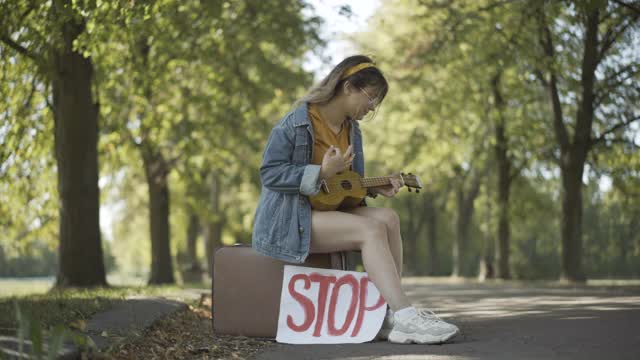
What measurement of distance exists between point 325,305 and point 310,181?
0.85 metres

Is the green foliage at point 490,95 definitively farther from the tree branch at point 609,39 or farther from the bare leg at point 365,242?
the bare leg at point 365,242

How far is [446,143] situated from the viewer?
24.1 meters

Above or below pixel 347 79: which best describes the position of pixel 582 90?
above

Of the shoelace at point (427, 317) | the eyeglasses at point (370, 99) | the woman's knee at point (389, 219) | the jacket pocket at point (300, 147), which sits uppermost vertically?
the eyeglasses at point (370, 99)

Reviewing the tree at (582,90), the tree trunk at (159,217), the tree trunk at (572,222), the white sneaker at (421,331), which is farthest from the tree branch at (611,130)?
the white sneaker at (421,331)

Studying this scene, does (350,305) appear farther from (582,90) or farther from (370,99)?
(582,90)

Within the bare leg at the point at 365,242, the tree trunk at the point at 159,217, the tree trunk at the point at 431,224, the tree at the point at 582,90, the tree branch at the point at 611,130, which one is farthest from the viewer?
the tree trunk at the point at 431,224

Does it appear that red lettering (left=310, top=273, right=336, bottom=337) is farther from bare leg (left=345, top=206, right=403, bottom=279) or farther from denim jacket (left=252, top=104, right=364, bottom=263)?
bare leg (left=345, top=206, right=403, bottom=279)

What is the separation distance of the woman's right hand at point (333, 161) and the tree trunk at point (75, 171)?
825 cm

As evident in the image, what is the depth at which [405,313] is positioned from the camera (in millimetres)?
5238

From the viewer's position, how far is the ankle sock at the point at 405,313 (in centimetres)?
521

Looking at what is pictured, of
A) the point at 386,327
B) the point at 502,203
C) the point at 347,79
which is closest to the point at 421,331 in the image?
the point at 386,327

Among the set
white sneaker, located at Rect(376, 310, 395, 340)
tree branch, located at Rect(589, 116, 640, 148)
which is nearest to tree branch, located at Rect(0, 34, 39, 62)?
white sneaker, located at Rect(376, 310, 395, 340)

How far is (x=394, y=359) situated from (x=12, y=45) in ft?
25.4
